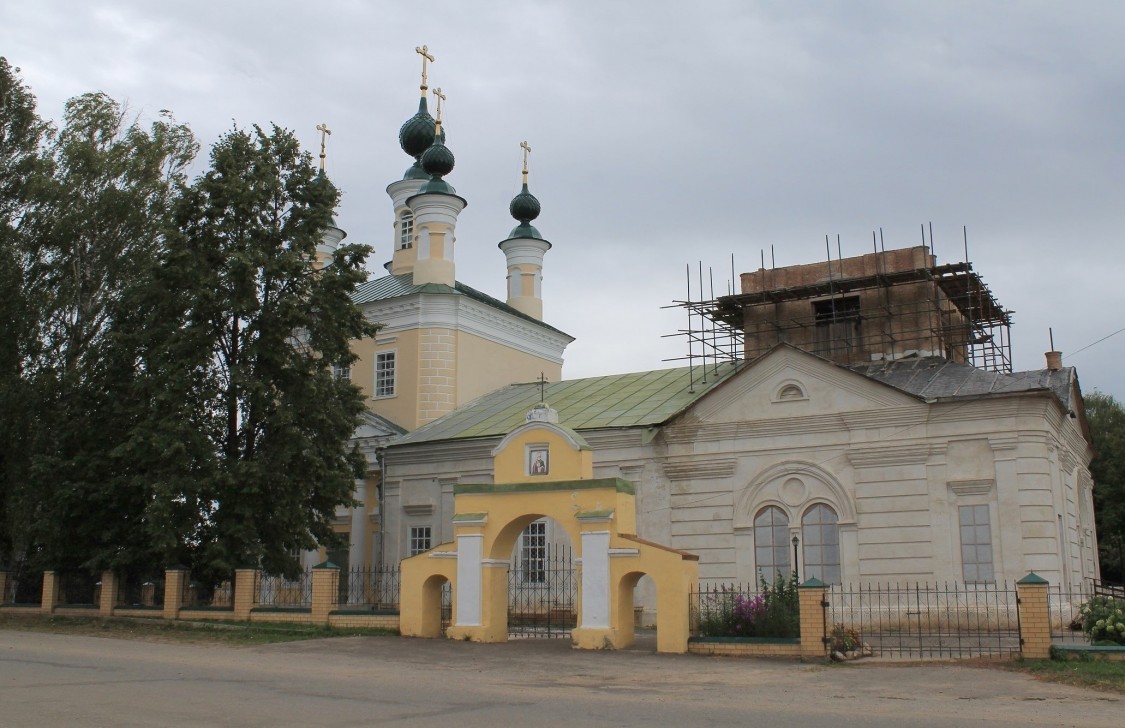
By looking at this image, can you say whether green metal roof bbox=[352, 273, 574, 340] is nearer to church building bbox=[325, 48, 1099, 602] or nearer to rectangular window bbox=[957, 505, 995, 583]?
church building bbox=[325, 48, 1099, 602]

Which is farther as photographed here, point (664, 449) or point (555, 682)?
point (664, 449)

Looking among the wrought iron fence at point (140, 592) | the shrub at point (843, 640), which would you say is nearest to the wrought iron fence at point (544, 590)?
the wrought iron fence at point (140, 592)

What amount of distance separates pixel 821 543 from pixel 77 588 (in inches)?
589

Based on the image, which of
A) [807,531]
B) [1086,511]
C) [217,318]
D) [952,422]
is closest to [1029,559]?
[952,422]

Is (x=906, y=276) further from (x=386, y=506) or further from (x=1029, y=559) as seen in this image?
(x=386, y=506)

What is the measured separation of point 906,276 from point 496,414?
32.1 feet

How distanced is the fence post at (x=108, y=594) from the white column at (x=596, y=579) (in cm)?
1005

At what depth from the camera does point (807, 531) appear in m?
19.2

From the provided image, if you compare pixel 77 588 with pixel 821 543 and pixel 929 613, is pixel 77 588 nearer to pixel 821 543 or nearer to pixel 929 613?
pixel 821 543

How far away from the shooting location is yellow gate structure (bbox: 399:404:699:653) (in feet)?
50.5

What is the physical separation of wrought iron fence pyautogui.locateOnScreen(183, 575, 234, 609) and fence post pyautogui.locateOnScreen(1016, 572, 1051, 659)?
44.1 ft

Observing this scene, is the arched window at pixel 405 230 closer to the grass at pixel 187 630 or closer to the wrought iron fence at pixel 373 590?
the wrought iron fence at pixel 373 590

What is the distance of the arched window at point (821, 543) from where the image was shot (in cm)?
1883

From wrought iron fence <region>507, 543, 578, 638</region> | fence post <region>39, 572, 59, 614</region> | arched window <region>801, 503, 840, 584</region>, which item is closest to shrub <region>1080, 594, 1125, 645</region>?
arched window <region>801, 503, 840, 584</region>
